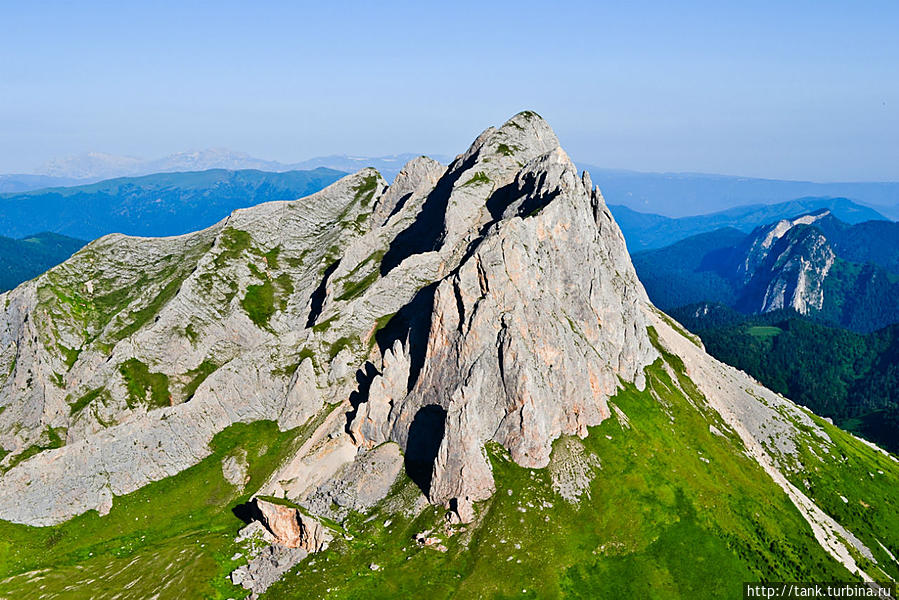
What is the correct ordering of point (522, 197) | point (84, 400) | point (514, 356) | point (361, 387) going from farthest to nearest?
1. point (522, 197)
2. point (84, 400)
3. point (361, 387)
4. point (514, 356)

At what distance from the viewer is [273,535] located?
246 feet

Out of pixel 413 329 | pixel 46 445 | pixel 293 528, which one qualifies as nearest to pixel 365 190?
pixel 413 329

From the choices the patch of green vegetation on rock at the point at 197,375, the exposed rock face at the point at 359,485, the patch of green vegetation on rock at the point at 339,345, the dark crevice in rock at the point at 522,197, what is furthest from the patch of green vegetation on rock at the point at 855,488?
the patch of green vegetation on rock at the point at 197,375

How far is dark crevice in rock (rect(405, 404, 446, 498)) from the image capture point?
80.8 m

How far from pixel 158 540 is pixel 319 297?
60.6m

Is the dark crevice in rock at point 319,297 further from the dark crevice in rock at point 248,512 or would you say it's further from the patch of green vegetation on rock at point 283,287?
the dark crevice in rock at point 248,512

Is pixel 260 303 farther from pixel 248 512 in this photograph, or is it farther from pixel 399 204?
pixel 248 512

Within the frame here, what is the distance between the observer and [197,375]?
107m

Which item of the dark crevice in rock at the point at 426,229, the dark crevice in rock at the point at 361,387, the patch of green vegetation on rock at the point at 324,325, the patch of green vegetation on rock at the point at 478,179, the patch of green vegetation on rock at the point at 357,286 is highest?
the patch of green vegetation on rock at the point at 478,179

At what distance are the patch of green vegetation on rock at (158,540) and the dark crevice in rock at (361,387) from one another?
933cm

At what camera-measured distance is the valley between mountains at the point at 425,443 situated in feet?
232

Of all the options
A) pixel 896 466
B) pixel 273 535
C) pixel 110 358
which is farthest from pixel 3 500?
pixel 896 466

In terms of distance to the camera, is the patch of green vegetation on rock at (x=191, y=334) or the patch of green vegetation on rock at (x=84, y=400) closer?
the patch of green vegetation on rock at (x=84, y=400)

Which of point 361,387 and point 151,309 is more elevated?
point 151,309
